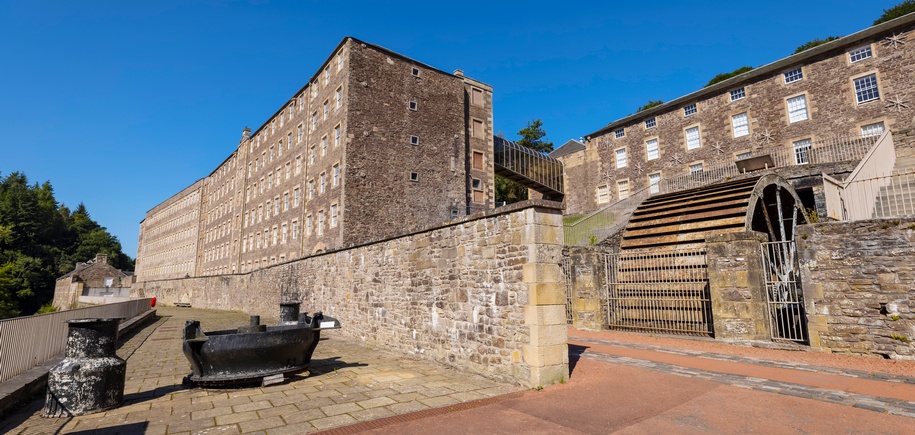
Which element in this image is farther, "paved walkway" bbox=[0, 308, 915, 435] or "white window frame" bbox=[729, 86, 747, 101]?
"white window frame" bbox=[729, 86, 747, 101]

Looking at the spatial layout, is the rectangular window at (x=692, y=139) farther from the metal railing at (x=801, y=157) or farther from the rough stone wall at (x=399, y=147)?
the rough stone wall at (x=399, y=147)

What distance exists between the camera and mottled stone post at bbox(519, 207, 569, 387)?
620 centimetres

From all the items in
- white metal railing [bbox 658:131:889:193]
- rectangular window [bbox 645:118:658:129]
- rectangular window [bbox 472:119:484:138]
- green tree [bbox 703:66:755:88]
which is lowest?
white metal railing [bbox 658:131:889:193]

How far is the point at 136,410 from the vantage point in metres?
5.17

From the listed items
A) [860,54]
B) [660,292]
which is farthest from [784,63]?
[660,292]

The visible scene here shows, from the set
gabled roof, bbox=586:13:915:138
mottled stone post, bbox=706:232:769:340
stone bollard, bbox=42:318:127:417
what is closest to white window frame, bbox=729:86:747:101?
gabled roof, bbox=586:13:915:138

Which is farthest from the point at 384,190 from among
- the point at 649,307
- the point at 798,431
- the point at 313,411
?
the point at 798,431

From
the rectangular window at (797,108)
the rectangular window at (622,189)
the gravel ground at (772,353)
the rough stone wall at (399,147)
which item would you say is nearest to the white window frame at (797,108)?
Result: the rectangular window at (797,108)

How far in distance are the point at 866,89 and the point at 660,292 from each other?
21937 mm

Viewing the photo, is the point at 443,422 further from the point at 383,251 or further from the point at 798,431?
the point at 383,251

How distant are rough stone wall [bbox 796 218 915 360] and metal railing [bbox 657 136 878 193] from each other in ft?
44.4

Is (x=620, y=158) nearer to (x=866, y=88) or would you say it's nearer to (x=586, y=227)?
(x=866, y=88)

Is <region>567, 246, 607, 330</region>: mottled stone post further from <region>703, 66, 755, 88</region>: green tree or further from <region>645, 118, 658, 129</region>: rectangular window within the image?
<region>703, 66, 755, 88</region>: green tree

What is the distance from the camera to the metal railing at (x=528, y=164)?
104 feet
